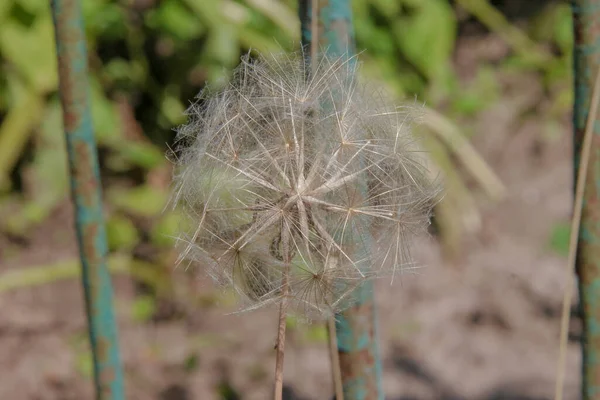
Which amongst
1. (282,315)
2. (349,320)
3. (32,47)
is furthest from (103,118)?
(282,315)

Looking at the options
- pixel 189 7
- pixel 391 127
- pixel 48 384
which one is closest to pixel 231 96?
pixel 391 127

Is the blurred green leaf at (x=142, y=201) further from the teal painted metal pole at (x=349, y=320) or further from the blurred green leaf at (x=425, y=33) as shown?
the teal painted metal pole at (x=349, y=320)

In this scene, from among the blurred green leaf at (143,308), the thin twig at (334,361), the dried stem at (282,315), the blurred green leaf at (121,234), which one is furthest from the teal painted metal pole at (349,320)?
the blurred green leaf at (121,234)

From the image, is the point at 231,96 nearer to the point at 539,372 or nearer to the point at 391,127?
the point at 391,127

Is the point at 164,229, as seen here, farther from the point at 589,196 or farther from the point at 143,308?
the point at 589,196

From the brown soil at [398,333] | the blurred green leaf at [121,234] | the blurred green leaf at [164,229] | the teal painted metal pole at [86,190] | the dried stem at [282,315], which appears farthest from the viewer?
the blurred green leaf at [121,234]

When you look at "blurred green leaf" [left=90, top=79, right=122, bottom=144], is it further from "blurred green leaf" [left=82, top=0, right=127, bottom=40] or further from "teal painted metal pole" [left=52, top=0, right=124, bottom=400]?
"teal painted metal pole" [left=52, top=0, right=124, bottom=400]
